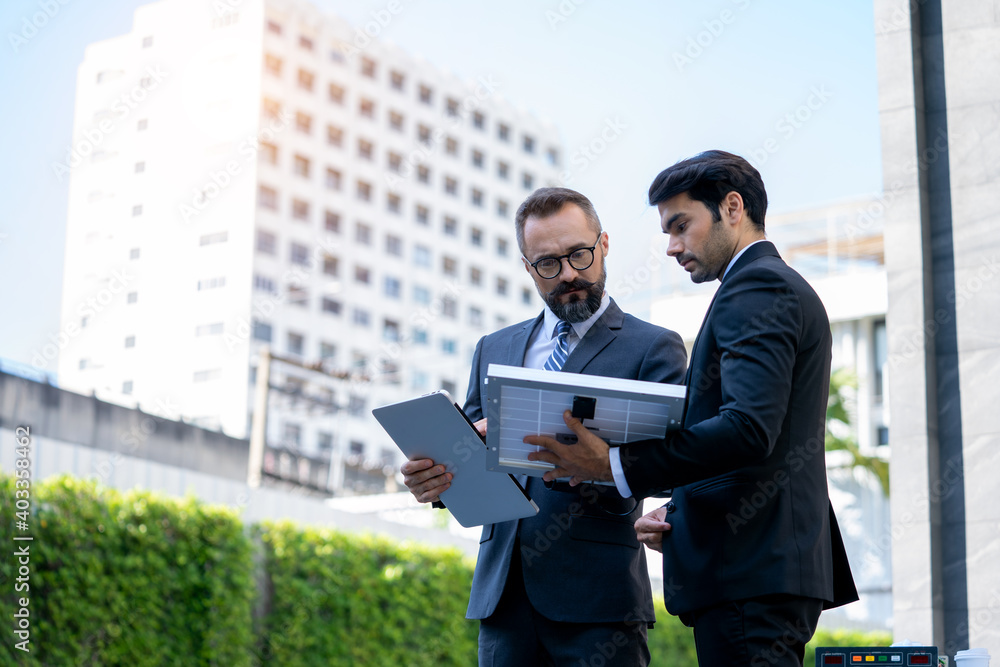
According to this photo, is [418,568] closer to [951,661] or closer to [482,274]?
[951,661]

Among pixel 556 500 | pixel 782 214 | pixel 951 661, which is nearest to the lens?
pixel 556 500

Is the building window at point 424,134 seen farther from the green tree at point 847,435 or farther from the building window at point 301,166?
the green tree at point 847,435

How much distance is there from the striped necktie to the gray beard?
1.6 inches

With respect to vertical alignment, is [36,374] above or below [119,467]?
→ above

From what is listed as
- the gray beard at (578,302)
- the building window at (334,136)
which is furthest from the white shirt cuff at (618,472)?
the building window at (334,136)

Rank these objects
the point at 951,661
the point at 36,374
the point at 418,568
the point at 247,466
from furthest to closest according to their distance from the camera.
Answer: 1. the point at 247,466
2. the point at 36,374
3. the point at 418,568
4. the point at 951,661

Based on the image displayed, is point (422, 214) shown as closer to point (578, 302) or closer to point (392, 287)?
point (392, 287)

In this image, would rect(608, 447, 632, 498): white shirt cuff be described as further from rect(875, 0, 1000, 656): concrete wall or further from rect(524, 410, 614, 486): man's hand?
rect(875, 0, 1000, 656): concrete wall

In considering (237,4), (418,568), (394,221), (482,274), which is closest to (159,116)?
(237,4)

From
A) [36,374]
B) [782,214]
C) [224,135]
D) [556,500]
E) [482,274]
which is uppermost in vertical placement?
[224,135]

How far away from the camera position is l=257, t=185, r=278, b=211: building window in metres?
51.3

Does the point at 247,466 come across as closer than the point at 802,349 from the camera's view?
No

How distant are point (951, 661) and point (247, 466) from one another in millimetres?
13784

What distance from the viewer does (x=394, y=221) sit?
58219 mm
